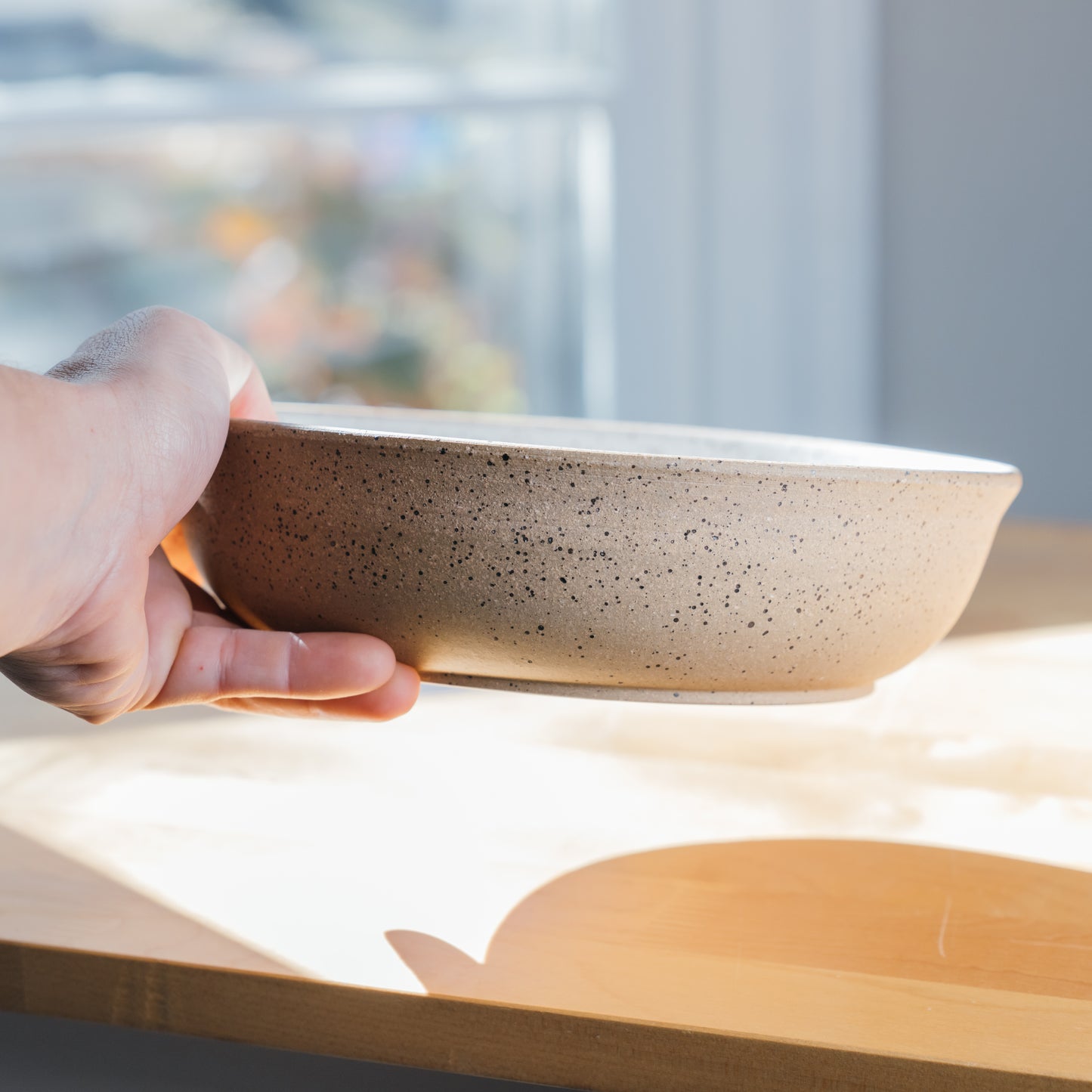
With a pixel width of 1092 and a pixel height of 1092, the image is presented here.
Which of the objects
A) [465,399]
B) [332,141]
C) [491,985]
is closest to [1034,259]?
[465,399]

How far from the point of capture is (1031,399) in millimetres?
1906

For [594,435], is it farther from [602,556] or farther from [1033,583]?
[1033,583]

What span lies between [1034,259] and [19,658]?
1.76 meters

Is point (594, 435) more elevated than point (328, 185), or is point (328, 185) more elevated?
point (328, 185)

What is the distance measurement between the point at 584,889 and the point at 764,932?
65 mm

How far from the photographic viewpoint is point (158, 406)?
0.43 metres

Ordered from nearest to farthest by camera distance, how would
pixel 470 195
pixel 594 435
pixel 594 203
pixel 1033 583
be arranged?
pixel 594 435, pixel 1033 583, pixel 594 203, pixel 470 195

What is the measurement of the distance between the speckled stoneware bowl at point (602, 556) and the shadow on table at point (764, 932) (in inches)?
2.5

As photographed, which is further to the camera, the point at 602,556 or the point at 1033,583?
the point at 1033,583

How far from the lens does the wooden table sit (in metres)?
0.35

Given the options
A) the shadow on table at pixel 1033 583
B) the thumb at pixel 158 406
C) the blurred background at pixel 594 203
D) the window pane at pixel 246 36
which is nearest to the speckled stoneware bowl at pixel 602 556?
the thumb at pixel 158 406

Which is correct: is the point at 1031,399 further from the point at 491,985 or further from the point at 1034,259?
the point at 491,985

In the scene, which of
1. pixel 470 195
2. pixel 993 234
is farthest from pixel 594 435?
pixel 470 195

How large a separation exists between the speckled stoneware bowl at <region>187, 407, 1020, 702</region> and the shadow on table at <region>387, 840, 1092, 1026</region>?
64mm
